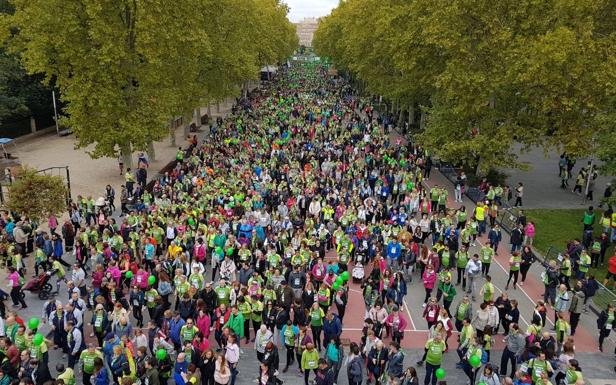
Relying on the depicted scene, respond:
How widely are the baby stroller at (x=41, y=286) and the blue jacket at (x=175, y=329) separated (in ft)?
19.3

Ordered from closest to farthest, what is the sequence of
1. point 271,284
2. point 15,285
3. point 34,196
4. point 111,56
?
1. point 271,284
2. point 15,285
3. point 34,196
4. point 111,56

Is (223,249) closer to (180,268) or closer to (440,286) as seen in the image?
(180,268)

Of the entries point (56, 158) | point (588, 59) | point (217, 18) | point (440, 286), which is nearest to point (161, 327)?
point (440, 286)

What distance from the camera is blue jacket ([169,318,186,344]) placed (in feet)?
35.2

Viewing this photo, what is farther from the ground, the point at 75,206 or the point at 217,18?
the point at 217,18

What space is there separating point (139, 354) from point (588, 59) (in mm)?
22367

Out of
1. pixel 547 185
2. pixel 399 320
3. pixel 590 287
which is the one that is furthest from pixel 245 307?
pixel 547 185

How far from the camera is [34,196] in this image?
56.8ft

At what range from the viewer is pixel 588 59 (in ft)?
73.7

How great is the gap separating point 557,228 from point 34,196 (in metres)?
21.1

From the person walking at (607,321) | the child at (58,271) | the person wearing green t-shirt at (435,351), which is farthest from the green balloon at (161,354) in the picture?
the person walking at (607,321)

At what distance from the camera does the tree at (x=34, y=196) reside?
17.1 meters

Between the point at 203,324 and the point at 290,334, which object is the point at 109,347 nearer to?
the point at 203,324

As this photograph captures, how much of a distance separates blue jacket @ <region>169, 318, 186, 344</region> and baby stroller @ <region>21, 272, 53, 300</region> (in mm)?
5890
